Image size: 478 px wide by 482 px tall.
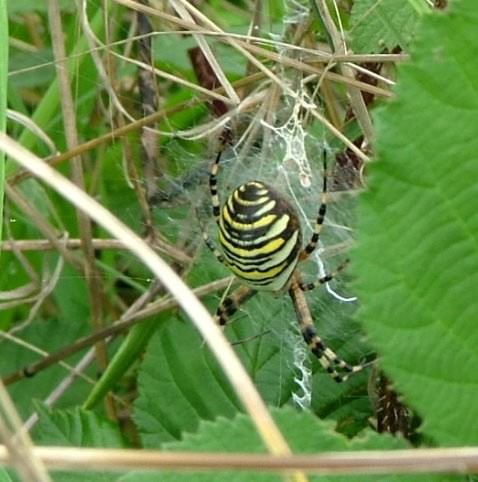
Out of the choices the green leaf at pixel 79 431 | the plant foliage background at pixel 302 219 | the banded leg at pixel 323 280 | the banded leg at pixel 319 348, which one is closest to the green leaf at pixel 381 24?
the plant foliage background at pixel 302 219

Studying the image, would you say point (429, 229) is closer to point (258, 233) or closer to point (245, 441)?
point (245, 441)

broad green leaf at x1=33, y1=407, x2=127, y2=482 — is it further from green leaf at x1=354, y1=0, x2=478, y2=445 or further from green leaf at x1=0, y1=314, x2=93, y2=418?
green leaf at x1=354, y1=0, x2=478, y2=445

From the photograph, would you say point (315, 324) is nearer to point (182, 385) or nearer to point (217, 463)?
point (182, 385)

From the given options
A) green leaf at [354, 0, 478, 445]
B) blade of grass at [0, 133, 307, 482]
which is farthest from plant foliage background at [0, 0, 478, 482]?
blade of grass at [0, 133, 307, 482]

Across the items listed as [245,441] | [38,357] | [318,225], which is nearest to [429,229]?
[245,441]

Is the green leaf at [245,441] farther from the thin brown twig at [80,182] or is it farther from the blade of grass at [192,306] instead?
the thin brown twig at [80,182]

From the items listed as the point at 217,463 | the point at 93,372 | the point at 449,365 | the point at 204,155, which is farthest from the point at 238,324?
the point at 217,463

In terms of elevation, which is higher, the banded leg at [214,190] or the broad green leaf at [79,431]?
Result: the banded leg at [214,190]
